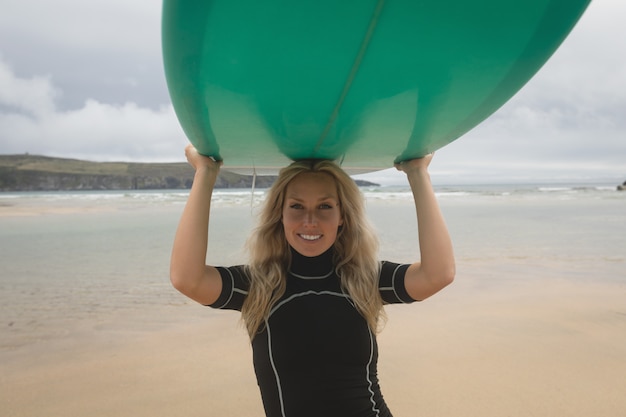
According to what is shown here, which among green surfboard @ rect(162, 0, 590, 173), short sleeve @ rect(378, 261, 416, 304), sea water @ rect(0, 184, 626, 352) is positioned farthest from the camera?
sea water @ rect(0, 184, 626, 352)

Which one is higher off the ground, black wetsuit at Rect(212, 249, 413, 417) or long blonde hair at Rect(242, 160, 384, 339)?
long blonde hair at Rect(242, 160, 384, 339)

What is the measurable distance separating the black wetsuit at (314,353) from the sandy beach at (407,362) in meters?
1.27

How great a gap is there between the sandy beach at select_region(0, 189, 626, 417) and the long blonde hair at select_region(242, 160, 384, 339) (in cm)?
118

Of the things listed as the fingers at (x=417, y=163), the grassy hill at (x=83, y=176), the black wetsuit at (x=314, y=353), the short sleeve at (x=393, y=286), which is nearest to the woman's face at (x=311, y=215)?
the black wetsuit at (x=314, y=353)

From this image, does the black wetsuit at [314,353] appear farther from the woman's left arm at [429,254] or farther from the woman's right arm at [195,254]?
the woman's left arm at [429,254]

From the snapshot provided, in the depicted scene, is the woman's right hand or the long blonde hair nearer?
the long blonde hair

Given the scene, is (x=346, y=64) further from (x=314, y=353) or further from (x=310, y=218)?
(x=314, y=353)

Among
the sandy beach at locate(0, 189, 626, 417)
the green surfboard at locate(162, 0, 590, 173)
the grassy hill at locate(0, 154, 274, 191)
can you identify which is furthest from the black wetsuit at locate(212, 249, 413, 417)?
Answer: the grassy hill at locate(0, 154, 274, 191)

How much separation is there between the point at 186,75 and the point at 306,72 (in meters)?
0.36

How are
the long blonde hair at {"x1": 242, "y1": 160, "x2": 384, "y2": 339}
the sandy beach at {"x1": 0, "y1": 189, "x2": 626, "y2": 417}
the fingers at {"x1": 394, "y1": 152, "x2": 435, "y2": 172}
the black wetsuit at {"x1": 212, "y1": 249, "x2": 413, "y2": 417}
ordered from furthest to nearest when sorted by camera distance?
the sandy beach at {"x1": 0, "y1": 189, "x2": 626, "y2": 417} < the fingers at {"x1": 394, "y1": 152, "x2": 435, "y2": 172} < the long blonde hair at {"x1": 242, "y1": 160, "x2": 384, "y2": 339} < the black wetsuit at {"x1": 212, "y1": 249, "x2": 413, "y2": 417}

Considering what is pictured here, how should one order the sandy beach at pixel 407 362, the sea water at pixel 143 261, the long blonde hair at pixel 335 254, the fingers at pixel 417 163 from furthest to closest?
the sea water at pixel 143 261 → the sandy beach at pixel 407 362 → the fingers at pixel 417 163 → the long blonde hair at pixel 335 254

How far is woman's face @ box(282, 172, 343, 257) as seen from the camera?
6.04ft

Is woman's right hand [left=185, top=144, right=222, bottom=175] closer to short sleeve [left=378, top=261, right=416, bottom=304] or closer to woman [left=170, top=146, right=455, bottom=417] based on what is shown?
woman [left=170, top=146, right=455, bottom=417]

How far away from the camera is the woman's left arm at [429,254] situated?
1824mm
